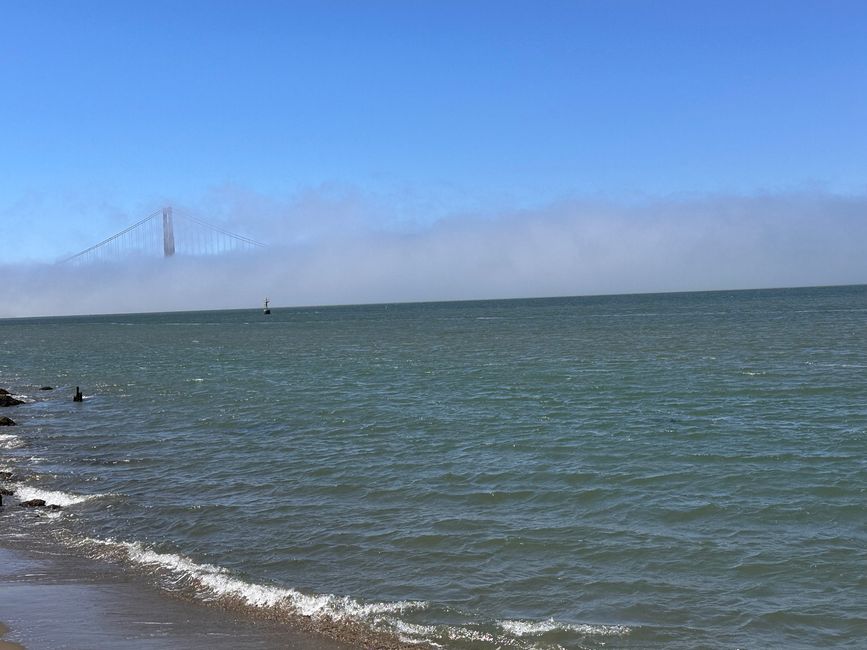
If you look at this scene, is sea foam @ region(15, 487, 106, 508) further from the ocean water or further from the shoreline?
the shoreline

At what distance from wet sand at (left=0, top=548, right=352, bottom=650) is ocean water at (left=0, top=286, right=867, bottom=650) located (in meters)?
0.56

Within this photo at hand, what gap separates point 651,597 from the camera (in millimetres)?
10086

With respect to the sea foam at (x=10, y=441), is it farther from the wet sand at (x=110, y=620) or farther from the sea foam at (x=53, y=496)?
the wet sand at (x=110, y=620)

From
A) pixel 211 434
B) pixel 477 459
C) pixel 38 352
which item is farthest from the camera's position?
pixel 38 352

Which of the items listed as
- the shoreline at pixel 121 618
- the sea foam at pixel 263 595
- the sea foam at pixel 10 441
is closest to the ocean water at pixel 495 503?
the sea foam at pixel 263 595

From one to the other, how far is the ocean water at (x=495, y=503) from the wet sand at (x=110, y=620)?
56 cm

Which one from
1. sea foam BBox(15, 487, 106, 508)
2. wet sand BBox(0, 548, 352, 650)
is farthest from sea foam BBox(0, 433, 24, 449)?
wet sand BBox(0, 548, 352, 650)

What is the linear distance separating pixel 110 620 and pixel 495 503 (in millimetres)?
7369

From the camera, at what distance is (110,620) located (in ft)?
31.1

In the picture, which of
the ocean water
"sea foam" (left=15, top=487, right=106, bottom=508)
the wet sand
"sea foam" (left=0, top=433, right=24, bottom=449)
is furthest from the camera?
"sea foam" (left=0, top=433, right=24, bottom=449)

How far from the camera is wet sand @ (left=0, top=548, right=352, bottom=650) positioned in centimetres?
880

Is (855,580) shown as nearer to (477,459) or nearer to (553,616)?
(553,616)

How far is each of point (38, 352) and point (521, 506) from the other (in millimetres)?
76395

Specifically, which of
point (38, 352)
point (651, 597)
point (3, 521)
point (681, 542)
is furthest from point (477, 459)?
point (38, 352)
